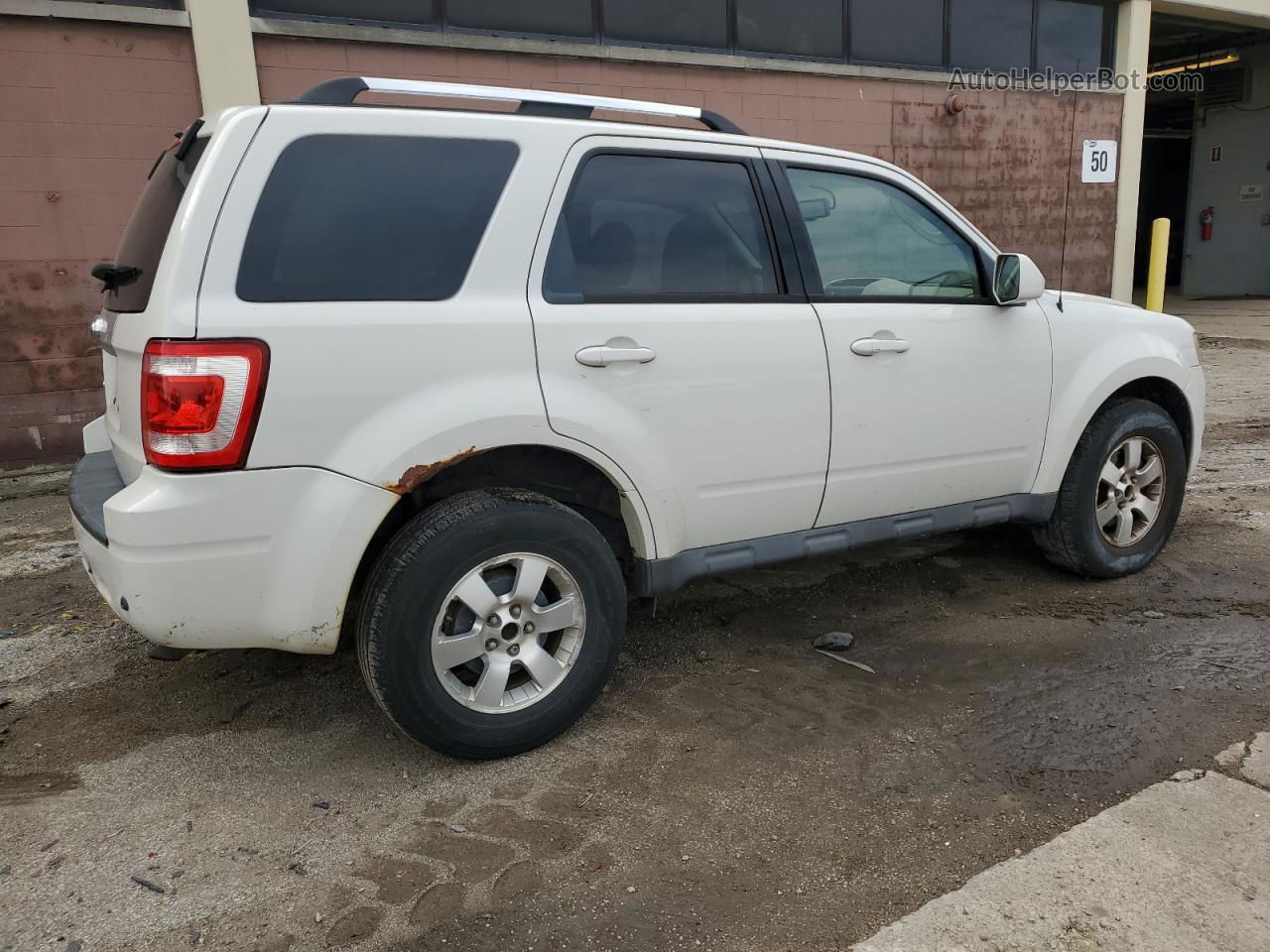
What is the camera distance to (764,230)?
3.46m

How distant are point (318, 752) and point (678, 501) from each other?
140 centimetres

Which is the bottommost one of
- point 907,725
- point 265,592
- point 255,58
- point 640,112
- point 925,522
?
point 907,725

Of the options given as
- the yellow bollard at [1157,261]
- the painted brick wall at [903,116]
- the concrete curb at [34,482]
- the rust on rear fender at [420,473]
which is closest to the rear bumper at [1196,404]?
the rust on rear fender at [420,473]

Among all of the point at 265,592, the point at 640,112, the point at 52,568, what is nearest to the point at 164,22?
the point at 52,568

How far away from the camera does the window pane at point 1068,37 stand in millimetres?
12047

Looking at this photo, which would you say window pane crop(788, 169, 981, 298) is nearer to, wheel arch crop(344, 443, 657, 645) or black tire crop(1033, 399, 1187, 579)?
black tire crop(1033, 399, 1187, 579)

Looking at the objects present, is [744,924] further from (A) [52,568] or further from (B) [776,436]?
(A) [52,568]

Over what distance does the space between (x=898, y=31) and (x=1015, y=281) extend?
8185mm

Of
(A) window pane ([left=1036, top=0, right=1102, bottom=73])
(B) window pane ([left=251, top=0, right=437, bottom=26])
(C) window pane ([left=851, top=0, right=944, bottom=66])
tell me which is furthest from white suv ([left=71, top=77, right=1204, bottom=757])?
(A) window pane ([left=1036, top=0, right=1102, bottom=73])

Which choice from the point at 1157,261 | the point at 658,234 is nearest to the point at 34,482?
the point at 658,234

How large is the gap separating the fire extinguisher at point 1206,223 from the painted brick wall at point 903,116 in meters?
8.17

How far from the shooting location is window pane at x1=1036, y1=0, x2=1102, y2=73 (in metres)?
12.0

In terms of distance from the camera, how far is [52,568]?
16.6ft

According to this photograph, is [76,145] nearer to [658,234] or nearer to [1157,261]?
[658,234]
